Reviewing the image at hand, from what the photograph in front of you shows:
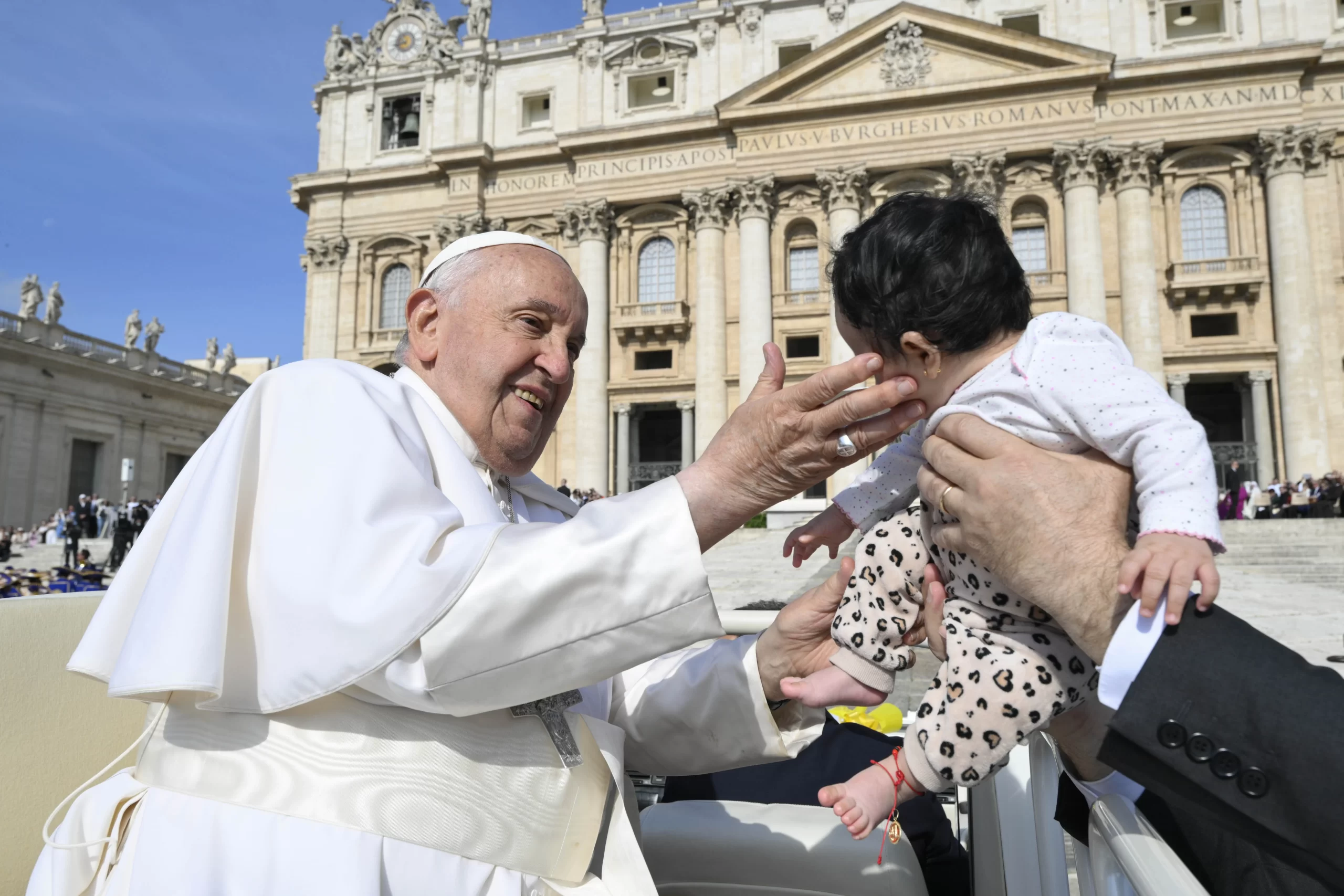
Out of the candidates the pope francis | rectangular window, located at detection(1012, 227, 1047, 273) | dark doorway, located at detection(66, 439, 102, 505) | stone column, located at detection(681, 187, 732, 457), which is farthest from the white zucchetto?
dark doorway, located at detection(66, 439, 102, 505)

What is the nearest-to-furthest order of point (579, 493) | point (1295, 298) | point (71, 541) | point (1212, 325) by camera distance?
point (71, 541) → point (1295, 298) → point (1212, 325) → point (579, 493)

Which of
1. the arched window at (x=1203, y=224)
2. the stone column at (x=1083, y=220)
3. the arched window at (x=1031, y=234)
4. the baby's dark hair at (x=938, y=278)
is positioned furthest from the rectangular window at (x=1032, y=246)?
the baby's dark hair at (x=938, y=278)

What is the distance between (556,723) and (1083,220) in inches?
989

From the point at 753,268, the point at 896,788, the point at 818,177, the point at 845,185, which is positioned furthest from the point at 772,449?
the point at 818,177

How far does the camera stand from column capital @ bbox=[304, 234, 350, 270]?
29.3 metres

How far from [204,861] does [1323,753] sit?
166cm

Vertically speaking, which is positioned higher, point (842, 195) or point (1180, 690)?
point (842, 195)

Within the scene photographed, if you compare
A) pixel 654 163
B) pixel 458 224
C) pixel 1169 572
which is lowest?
pixel 1169 572

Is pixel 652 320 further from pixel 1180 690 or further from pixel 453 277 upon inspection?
pixel 1180 690

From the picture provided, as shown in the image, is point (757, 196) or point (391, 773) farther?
point (757, 196)

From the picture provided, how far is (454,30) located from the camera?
101 ft

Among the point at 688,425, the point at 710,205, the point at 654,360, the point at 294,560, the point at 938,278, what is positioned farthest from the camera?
the point at 654,360

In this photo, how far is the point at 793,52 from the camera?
2636 cm

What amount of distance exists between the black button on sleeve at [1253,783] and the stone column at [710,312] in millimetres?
23878
